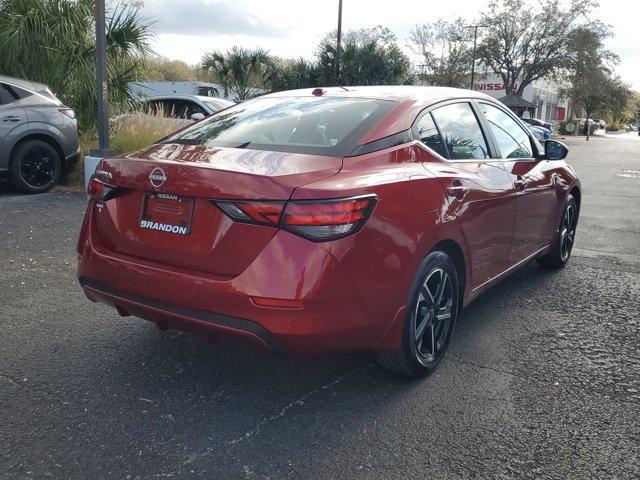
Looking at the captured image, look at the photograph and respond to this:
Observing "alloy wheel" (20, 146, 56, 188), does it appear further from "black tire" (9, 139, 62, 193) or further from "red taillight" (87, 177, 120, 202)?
"red taillight" (87, 177, 120, 202)

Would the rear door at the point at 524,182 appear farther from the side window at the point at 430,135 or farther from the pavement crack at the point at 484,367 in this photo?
the pavement crack at the point at 484,367

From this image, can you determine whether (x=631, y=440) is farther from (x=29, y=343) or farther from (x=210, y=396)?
(x=29, y=343)

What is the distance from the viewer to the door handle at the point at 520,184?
169 inches

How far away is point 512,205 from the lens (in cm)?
420

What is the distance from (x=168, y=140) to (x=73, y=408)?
159 cm

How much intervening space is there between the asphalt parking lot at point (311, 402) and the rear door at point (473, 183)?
0.58 meters

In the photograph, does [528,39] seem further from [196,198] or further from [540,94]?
[196,198]

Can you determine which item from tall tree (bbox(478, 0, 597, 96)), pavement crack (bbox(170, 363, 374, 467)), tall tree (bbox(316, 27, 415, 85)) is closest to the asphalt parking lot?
pavement crack (bbox(170, 363, 374, 467))

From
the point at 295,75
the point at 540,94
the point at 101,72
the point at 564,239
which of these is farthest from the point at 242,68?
the point at 540,94

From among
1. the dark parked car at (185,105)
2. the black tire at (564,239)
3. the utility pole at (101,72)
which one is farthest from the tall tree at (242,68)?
the black tire at (564,239)

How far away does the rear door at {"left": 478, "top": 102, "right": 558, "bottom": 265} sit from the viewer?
437 cm

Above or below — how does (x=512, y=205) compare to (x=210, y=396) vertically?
above

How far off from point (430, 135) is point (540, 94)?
76.5 m

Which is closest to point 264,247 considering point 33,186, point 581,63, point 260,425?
point 260,425
